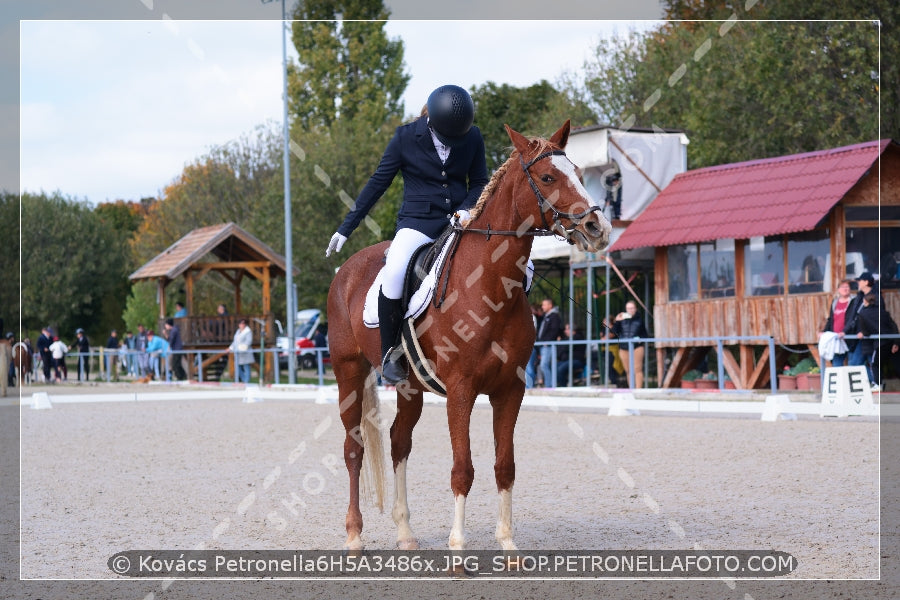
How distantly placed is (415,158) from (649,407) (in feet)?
41.1

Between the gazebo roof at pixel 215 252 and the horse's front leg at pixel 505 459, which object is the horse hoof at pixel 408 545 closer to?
the horse's front leg at pixel 505 459

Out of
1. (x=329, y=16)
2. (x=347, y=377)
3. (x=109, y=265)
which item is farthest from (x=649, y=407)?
(x=109, y=265)

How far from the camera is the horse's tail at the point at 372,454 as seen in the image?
7.93m

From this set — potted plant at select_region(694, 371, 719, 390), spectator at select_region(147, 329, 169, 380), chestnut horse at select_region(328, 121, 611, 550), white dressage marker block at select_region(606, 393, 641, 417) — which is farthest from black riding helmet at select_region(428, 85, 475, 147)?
spectator at select_region(147, 329, 169, 380)

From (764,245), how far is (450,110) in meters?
19.3

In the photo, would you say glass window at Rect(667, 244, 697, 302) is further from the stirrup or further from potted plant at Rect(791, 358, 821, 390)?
the stirrup

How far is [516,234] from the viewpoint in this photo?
6.83 meters

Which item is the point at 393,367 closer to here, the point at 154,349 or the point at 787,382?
the point at 787,382

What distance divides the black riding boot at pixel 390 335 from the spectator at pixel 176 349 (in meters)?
26.9

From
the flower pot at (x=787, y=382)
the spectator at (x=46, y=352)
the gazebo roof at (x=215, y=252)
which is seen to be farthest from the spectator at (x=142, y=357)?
the flower pot at (x=787, y=382)

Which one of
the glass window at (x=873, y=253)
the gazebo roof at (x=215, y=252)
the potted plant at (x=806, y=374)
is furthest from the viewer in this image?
the gazebo roof at (x=215, y=252)

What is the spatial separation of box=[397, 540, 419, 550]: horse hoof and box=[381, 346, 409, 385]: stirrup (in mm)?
1062

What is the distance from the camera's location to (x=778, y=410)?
17.0 metres

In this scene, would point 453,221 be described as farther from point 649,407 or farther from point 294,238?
point 294,238
